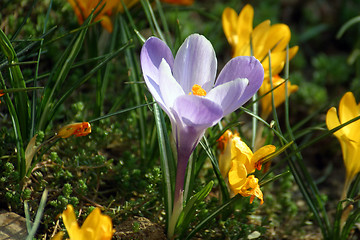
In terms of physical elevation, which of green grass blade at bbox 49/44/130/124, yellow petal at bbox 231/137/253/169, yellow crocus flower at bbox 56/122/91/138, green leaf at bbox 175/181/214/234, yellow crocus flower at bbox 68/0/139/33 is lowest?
green leaf at bbox 175/181/214/234

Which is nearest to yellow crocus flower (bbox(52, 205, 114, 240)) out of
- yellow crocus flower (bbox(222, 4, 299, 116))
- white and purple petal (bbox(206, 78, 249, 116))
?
white and purple petal (bbox(206, 78, 249, 116))

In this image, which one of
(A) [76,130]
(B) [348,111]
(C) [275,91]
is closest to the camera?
(A) [76,130]

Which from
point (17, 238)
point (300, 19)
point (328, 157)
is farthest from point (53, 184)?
point (300, 19)

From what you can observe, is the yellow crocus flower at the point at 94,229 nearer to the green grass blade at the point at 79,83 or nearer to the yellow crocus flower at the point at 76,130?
the yellow crocus flower at the point at 76,130

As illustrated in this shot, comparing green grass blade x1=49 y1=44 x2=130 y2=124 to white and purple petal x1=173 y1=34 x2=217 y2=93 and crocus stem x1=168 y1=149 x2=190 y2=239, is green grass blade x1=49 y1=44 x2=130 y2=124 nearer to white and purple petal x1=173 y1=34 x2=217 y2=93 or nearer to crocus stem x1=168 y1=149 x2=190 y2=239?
white and purple petal x1=173 y1=34 x2=217 y2=93

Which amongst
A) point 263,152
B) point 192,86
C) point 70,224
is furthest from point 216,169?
point 70,224

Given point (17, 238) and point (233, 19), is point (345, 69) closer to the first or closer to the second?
point (233, 19)

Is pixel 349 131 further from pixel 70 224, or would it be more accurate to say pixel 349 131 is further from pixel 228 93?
pixel 70 224
